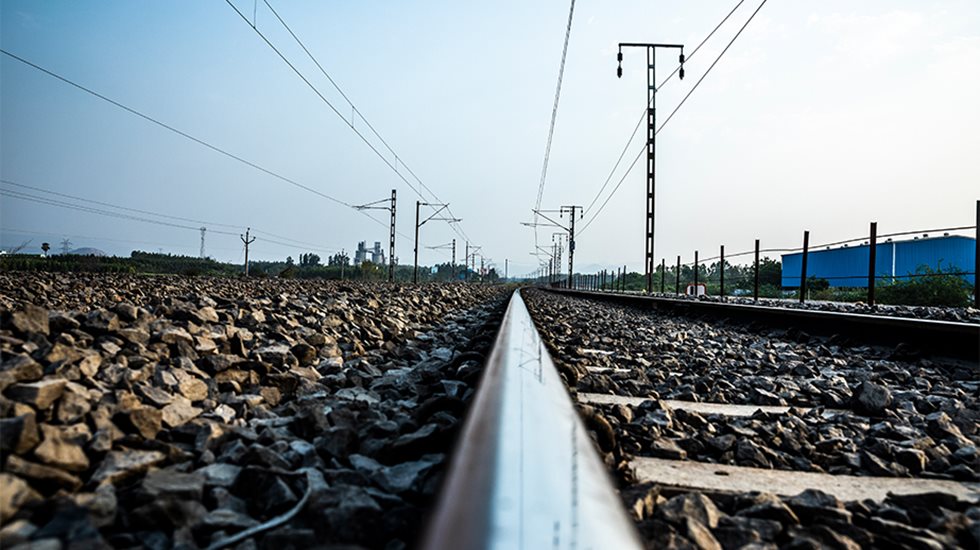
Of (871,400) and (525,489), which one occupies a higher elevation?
(525,489)

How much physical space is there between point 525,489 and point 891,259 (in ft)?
145

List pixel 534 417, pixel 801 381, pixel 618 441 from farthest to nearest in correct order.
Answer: pixel 801 381
pixel 618 441
pixel 534 417

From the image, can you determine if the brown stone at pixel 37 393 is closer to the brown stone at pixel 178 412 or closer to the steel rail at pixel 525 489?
the brown stone at pixel 178 412

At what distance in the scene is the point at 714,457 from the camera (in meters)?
1.62

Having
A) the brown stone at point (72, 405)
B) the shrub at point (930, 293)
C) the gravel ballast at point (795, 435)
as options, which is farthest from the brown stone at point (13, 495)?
the shrub at point (930, 293)

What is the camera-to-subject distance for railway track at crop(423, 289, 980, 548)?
0.66m

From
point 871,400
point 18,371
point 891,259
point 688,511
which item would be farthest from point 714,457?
point 891,259

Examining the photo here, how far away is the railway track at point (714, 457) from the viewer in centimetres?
66

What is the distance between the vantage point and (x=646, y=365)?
336 centimetres

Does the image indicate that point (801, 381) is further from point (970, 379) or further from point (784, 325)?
point (784, 325)

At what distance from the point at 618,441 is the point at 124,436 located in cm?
129

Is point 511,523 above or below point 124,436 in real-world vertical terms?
above

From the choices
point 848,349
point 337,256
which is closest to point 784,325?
point 848,349

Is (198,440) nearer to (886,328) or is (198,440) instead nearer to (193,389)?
(193,389)
